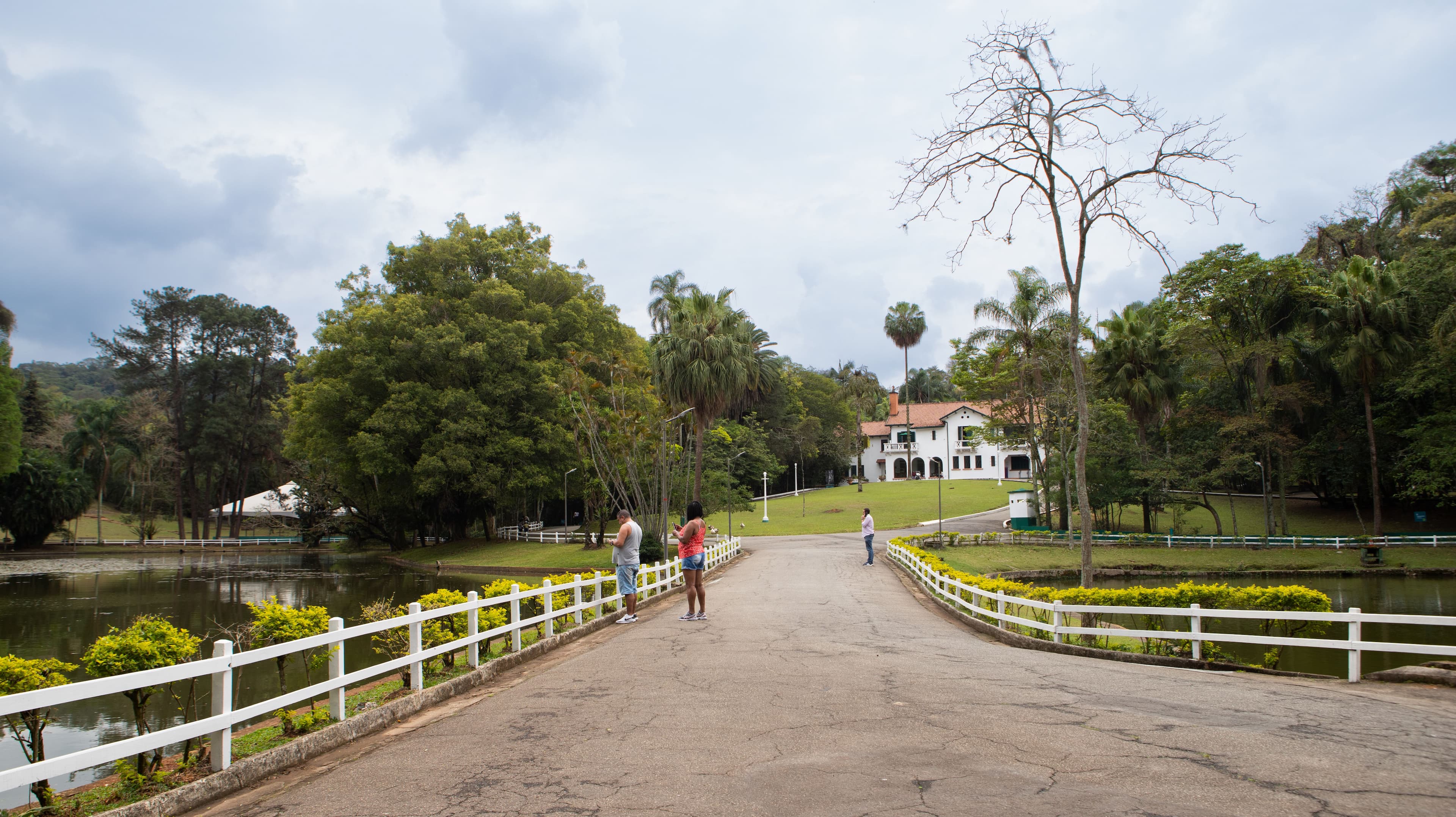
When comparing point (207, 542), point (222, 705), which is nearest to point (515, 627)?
point (222, 705)

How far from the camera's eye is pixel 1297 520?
5072 cm

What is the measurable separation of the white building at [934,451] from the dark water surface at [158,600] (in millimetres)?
56618

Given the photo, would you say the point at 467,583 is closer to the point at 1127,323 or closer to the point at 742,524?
the point at 742,524

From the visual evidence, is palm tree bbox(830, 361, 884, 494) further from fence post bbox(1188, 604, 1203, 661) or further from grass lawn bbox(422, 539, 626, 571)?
fence post bbox(1188, 604, 1203, 661)

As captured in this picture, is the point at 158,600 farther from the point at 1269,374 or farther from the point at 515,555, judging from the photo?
the point at 1269,374

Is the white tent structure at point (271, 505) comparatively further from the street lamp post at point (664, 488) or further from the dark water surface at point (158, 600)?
the street lamp post at point (664, 488)

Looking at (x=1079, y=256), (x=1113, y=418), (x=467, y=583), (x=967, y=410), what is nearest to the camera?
(x=1079, y=256)

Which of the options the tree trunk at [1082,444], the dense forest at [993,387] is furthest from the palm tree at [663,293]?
the tree trunk at [1082,444]

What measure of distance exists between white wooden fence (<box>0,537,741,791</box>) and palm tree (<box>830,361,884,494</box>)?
68688 mm

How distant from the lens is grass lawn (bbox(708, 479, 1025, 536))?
5525 cm

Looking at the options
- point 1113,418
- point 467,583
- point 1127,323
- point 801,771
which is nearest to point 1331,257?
point 1127,323

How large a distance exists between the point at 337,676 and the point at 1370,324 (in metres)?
47.0

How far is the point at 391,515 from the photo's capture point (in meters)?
51.3

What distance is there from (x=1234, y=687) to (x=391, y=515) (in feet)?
165
